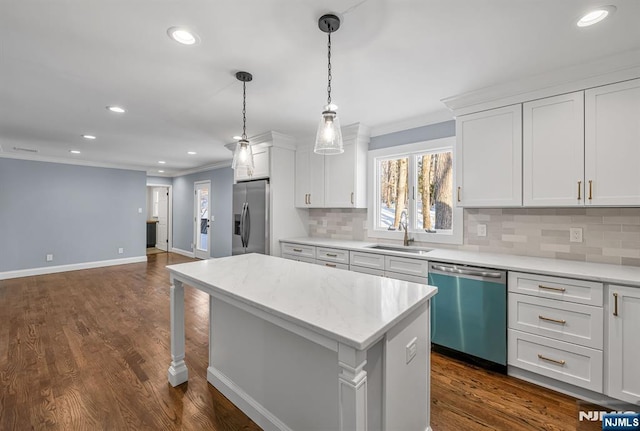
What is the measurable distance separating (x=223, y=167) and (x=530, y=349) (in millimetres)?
6205

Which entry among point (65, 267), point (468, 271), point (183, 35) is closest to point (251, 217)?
point (183, 35)

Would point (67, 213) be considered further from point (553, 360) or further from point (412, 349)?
point (553, 360)

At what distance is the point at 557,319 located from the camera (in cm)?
209

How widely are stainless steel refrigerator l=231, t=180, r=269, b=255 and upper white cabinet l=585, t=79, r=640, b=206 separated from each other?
3.37 meters

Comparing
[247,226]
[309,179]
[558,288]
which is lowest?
[558,288]

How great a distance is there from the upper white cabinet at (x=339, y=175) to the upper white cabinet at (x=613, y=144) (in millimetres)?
2161

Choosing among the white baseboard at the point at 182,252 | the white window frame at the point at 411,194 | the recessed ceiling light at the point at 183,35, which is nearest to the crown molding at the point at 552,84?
the white window frame at the point at 411,194

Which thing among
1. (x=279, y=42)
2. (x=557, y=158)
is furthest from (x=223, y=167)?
(x=557, y=158)

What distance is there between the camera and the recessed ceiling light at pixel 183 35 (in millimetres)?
1737

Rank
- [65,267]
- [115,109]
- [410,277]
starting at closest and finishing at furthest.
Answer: [410,277]
[115,109]
[65,267]

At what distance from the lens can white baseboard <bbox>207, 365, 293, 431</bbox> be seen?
173 centimetres

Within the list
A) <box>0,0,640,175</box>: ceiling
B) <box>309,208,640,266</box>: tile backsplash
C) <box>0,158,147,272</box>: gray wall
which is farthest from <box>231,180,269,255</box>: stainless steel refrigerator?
<box>0,158,147,272</box>: gray wall

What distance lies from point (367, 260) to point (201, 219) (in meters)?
5.72

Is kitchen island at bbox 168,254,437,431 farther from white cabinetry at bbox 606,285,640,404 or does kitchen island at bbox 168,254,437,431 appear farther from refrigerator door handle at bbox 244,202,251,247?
refrigerator door handle at bbox 244,202,251,247
